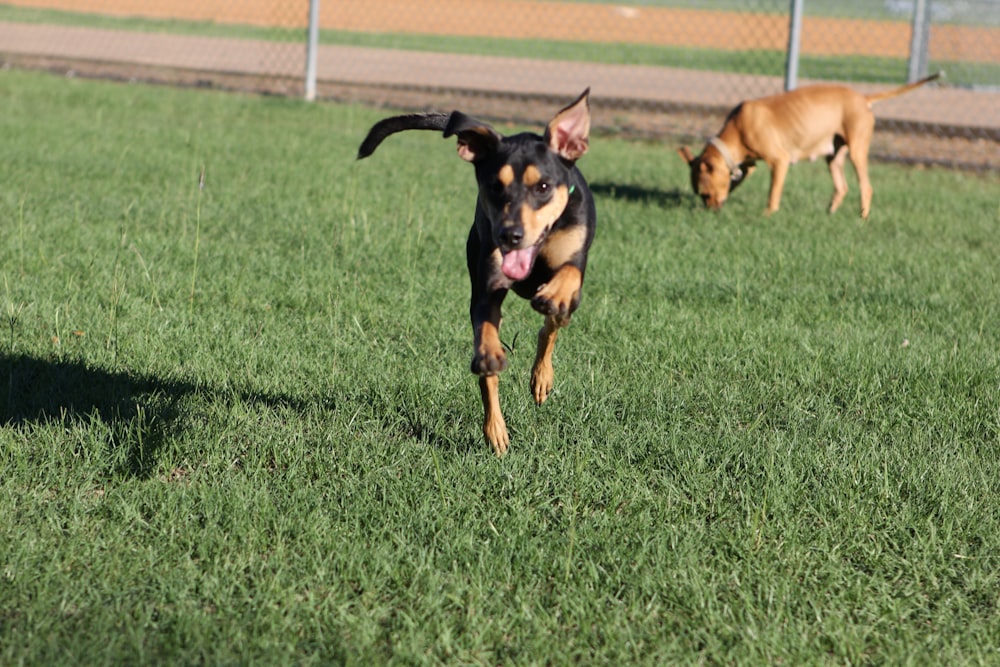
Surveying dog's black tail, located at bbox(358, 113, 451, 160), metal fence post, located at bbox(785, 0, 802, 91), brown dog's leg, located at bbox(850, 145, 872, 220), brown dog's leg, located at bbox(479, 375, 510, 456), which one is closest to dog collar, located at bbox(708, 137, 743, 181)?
brown dog's leg, located at bbox(850, 145, 872, 220)

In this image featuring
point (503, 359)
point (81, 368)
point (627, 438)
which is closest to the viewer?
point (503, 359)

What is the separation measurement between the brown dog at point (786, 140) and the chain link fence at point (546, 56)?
2.82 metres

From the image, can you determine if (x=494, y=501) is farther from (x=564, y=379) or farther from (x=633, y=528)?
(x=564, y=379)

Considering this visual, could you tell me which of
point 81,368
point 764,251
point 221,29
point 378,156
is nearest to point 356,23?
point 221,29

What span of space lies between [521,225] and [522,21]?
29.8 meters

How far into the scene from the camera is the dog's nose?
3285 millimetres

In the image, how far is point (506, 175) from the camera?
3449mm

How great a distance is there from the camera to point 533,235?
132 inches

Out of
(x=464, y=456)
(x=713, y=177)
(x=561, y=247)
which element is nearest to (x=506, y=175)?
(x=561, y=247)

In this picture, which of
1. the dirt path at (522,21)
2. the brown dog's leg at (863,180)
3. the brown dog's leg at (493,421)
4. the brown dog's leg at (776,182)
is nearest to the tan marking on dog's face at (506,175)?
the brown dog's leg at (493,421)

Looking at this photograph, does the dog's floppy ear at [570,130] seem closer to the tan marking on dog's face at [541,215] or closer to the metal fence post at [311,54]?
the tan marking on dog's face at [541,215]

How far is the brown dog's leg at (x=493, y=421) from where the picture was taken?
3652 millimetres

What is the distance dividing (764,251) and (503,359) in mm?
4084

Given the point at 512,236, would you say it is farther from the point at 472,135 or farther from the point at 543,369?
the point at 543,369
